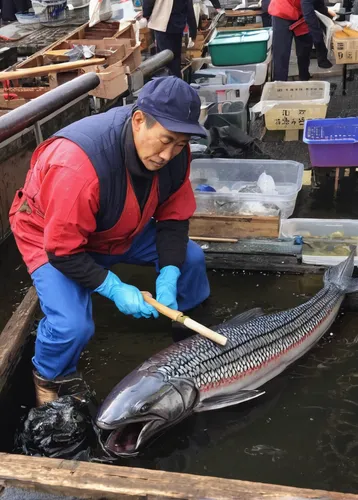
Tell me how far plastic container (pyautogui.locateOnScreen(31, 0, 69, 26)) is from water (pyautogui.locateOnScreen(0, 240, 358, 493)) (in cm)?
1000

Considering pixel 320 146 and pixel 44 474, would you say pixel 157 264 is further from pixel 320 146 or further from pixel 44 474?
pixel 320 146

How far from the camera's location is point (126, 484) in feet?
8.11

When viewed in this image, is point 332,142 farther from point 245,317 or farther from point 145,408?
point 145,408

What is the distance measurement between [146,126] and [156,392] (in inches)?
59.2

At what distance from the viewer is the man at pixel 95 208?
3352 millimetres

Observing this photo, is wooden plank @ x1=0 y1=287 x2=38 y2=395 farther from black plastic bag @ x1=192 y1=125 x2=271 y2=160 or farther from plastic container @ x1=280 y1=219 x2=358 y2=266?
black plastic bag @ x1=192 y1=125 x2=271 y2=160

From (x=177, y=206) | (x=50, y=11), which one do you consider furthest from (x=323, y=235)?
(x=50, y=11)

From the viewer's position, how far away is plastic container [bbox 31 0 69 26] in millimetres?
12922

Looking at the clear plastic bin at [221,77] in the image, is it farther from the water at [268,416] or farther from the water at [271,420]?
the water at [271,420]

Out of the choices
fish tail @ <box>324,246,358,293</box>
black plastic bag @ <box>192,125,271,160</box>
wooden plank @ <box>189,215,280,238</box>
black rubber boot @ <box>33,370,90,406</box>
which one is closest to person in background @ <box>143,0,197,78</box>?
black plastic bag @ <box>192,125,271,160</box>

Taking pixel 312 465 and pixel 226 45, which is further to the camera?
pixel 226 45

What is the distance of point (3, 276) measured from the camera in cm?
555

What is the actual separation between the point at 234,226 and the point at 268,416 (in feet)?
7.47

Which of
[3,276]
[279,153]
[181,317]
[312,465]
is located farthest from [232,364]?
[279,153]
